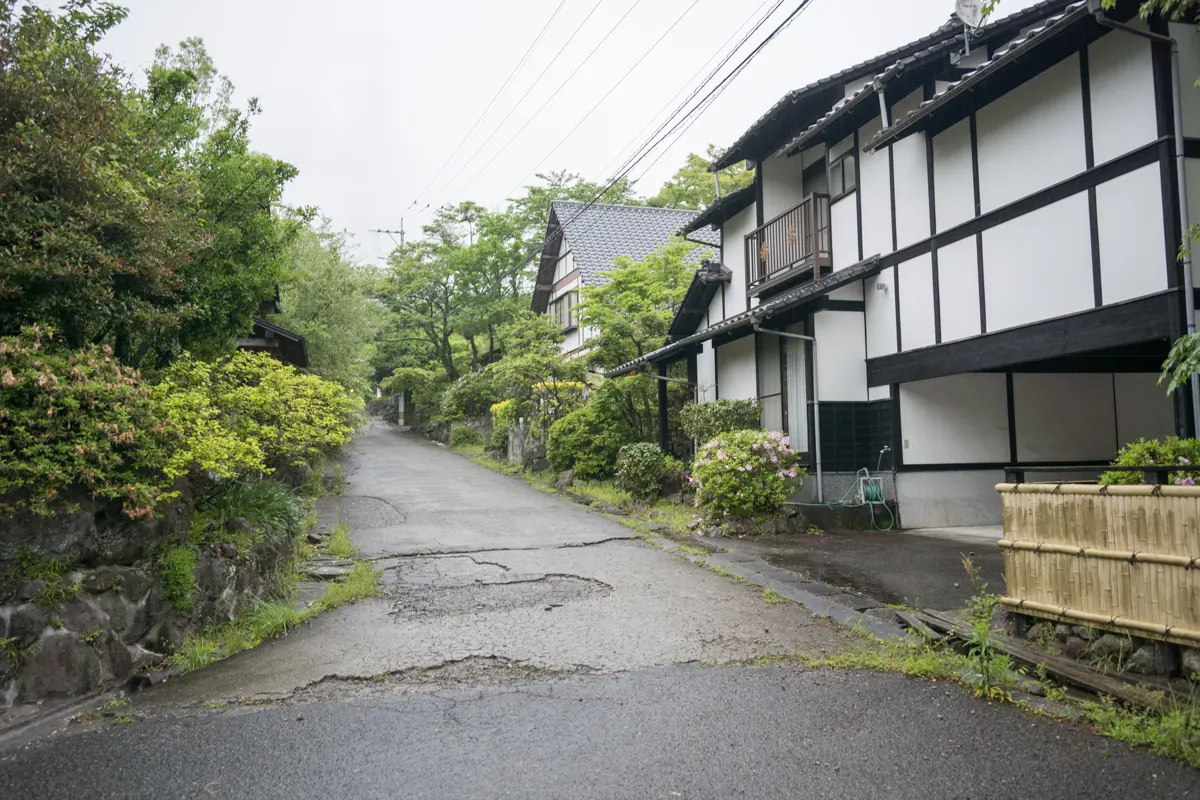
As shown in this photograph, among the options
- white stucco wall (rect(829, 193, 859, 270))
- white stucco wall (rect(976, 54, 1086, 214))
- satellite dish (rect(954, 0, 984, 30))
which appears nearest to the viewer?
white stucco wall (rect(976, 54, 1086, 214))

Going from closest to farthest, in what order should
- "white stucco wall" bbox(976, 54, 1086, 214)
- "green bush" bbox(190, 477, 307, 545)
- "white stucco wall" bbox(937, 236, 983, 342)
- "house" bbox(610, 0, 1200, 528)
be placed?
"green bush" bbox(190, 477, 307, 545), "house" bbox(610, 0, 1200, 528), "white stucco wall" bbox(976, 54, 1086, 214), "white stucco wall" bbox(937, 236, 983, 342)

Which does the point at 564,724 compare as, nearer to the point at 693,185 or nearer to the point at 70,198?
the point at 70,198

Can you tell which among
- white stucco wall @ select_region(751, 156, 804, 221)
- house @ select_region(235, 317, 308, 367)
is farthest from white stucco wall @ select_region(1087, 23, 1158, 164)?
house @ select_region(235, 317, 308, 367)

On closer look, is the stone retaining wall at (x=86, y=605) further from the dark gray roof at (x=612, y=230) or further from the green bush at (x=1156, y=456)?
the dark gray roof at (x=612, y=230)

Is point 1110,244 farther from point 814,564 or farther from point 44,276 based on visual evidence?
point 44,276

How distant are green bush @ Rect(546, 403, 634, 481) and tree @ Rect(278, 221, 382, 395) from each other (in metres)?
7.51

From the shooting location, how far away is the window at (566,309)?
2819 cm

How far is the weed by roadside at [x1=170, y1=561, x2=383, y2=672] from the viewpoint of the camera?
5.39 m

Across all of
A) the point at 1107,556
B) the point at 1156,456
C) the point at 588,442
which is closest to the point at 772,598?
the point at 1107,556

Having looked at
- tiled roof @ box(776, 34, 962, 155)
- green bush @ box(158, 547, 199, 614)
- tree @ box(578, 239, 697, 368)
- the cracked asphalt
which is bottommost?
the cracked asphalt

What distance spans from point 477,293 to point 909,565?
24.8 meters

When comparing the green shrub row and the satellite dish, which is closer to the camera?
the green shrub row

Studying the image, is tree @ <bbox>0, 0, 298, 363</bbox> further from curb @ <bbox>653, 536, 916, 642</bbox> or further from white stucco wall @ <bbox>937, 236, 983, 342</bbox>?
white stucco wall @ <bbox>937, 236, 983, 342</bbox>

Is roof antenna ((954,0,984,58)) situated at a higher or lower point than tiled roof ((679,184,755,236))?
higher
